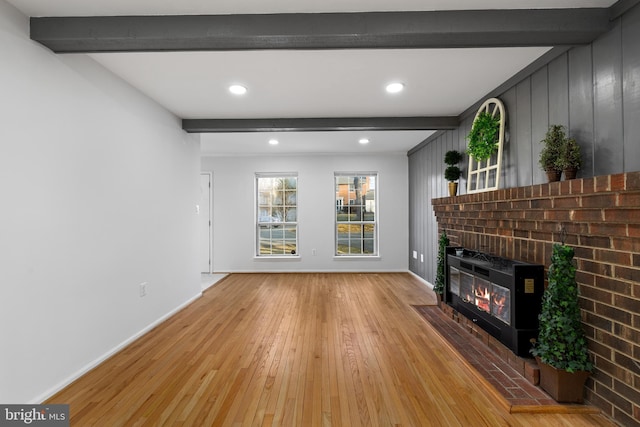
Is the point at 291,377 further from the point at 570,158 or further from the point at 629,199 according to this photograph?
the point at 570,158

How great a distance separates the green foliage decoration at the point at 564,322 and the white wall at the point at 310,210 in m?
4.21

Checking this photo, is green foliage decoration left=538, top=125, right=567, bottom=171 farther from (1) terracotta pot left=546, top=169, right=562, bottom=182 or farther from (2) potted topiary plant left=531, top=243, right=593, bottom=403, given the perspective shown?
(2) potted topiary plant left=531, top=243, right=593, bottom=403

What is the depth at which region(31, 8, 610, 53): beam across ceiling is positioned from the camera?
1829 millimetres

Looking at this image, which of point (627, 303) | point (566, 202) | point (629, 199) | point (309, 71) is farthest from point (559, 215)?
point (309, 71)

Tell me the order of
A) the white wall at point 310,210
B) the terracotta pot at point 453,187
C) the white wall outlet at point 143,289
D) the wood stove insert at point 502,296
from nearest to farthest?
the wood stove insert at point 502,296
the white wall outlet at point 143,289
the terracotta pot at point 453,187
the white wall at point 310,210

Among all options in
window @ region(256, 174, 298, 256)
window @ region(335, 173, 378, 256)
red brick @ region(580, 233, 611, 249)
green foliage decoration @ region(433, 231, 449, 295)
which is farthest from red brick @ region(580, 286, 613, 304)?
window @ region(256, 174, 298, 256)

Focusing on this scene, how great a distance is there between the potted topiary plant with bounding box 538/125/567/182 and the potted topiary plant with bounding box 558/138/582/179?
18 mm

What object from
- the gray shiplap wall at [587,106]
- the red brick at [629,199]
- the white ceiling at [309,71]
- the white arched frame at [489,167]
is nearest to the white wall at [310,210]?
the white ceiling at [309,71]

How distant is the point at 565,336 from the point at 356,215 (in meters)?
4.52

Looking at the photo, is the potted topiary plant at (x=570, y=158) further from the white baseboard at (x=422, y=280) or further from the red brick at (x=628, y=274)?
the white baseboard at (x=422, y=280)

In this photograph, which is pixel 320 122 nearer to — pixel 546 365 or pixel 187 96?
pixel 187 96

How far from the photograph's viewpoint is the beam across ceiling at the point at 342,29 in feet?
6.00

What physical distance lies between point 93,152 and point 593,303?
368 cm

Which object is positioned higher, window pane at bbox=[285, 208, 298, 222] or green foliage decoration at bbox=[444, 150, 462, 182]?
green foliage decoration at bbox=[444, 150, 462, 182]
